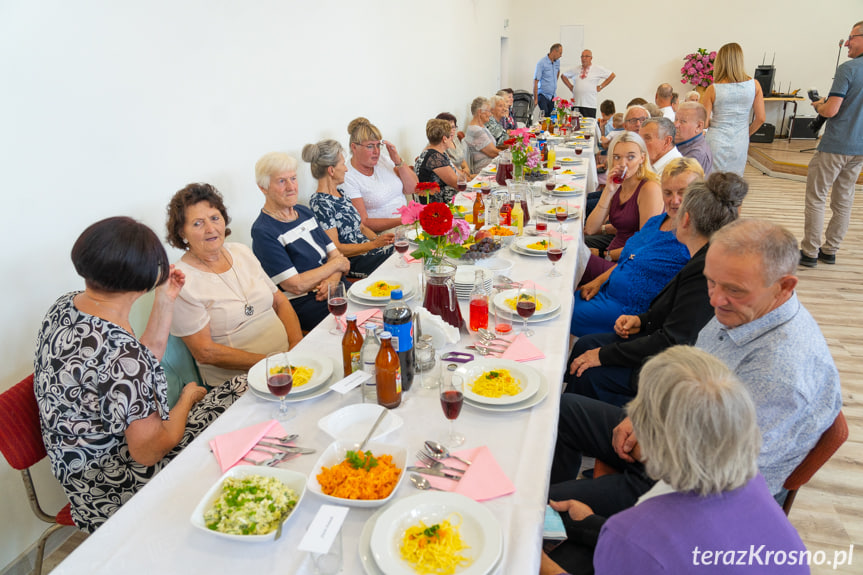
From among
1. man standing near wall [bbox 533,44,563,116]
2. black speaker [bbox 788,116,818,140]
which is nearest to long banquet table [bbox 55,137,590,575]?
man standing near wall [bbox 533,44,563,116]

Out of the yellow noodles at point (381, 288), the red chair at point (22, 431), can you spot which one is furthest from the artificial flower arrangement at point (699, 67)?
the red chair at point (22, 431)

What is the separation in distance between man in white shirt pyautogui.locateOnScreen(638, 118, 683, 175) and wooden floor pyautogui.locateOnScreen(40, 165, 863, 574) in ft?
5.21

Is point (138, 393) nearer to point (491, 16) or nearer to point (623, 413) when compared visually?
point (623, 413)

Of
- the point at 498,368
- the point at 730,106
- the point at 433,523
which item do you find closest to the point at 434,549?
the point at 433,523

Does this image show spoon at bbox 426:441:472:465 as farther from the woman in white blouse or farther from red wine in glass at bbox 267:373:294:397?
the woman in white blouse

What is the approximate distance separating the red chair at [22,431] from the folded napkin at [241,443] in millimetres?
609

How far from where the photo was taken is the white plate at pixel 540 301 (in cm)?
203

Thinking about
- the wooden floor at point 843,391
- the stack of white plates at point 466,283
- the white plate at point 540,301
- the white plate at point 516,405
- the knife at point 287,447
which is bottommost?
the wooden floor at point 843,391

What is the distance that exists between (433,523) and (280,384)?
1.87 feet

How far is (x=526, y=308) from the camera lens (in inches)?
72.5

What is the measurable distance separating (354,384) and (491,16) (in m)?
9.96

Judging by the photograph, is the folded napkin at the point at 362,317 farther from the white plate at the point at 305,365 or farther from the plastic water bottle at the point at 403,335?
the plastic water bottle at the point at 403,335

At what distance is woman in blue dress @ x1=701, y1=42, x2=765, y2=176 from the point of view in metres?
4.55

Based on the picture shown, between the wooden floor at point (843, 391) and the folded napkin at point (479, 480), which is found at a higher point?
the folded napkin at point (479, 480)
